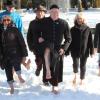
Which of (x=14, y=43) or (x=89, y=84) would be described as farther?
(x=89, y=84)

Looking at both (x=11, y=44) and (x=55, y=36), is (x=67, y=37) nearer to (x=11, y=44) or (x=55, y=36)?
(x=55, y=36)

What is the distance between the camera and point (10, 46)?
27.2 feet

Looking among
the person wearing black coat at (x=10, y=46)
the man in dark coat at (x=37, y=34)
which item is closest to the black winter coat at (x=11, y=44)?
the person wearing black coat at (x=10, y=46)

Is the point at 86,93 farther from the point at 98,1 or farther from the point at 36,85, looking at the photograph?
the point at 98,1

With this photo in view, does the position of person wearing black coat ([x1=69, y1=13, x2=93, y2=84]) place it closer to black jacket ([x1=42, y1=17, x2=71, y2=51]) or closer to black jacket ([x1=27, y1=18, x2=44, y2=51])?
black jacket ([x1=42, y1=17, x2=71, y2=51])

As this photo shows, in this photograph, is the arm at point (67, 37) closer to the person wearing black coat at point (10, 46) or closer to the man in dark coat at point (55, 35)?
the man in dark coat at point (55, 35)

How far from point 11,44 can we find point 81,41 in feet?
4.78

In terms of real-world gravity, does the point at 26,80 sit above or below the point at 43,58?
below

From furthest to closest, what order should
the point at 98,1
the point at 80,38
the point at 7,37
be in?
the point at 98,1, the point at 80,38, the point at 7,37

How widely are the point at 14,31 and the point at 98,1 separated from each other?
4445 centimetres

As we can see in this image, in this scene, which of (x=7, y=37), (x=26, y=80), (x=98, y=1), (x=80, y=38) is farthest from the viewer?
(x=98, y=1)

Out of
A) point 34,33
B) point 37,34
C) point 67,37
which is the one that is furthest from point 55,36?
point 34,33

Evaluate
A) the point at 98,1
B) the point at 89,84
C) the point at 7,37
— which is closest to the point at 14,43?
the point at 7,37

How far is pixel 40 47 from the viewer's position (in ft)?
27.9
